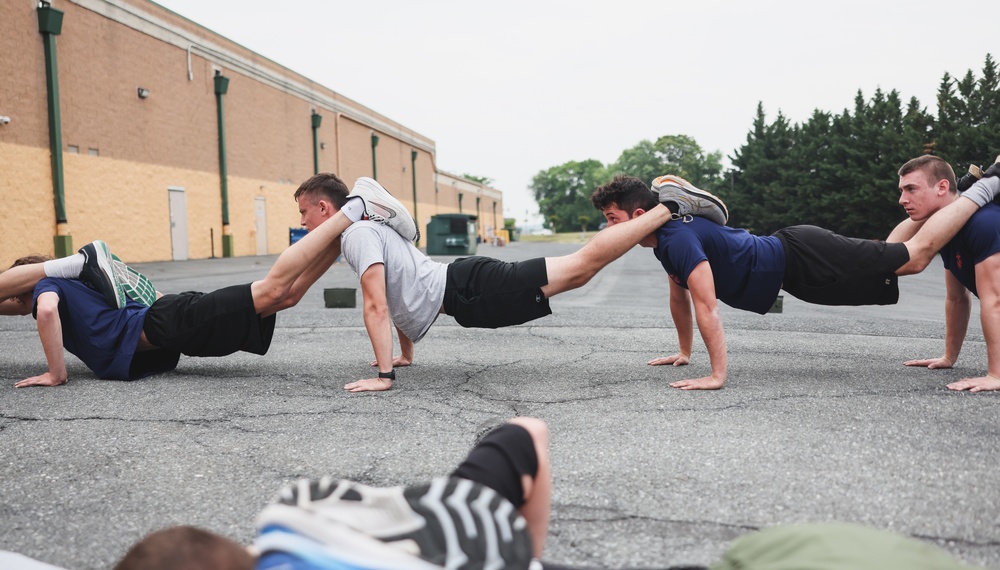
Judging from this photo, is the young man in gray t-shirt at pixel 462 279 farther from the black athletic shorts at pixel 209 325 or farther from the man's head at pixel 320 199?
the black athletic shorts at pixel 209 325

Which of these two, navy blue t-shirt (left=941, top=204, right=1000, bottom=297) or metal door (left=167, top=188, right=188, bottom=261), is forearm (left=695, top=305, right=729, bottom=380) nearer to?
navy blue t-shirt (left=941, top=204, right=1000, bottom=297)

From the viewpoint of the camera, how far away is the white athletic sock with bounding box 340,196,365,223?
402 cm

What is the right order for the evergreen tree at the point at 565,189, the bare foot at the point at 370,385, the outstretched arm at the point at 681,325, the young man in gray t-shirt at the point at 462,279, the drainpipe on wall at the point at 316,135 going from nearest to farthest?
the bare foot at the point at 370,385
the young man in gray t-shirt at the point at 462,279
the outstretched arm at the point at 681,325
the drainpipe on wall at the point at 316,135
the evergreen tree at the point at 565,189

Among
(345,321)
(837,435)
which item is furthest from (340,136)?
(837,435)

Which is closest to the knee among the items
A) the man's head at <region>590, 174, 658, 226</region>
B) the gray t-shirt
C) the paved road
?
the paved road

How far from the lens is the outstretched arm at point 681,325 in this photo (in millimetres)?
4543

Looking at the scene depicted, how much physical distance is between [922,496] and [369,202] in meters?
3.00

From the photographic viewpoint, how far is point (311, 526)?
1121 millimetres

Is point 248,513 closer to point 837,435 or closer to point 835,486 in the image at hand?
point 835,486

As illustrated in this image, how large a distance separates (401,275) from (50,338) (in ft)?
6.46

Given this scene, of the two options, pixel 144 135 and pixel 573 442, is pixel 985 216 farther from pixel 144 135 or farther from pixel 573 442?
pixel 144 135

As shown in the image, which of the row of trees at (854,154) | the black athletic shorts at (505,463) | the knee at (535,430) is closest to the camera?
the black athletic shorts at (505,463)

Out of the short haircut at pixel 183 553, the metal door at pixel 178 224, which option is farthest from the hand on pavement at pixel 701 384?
the metal door at pixel 178 224

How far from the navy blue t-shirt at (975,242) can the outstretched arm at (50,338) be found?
4959mm
